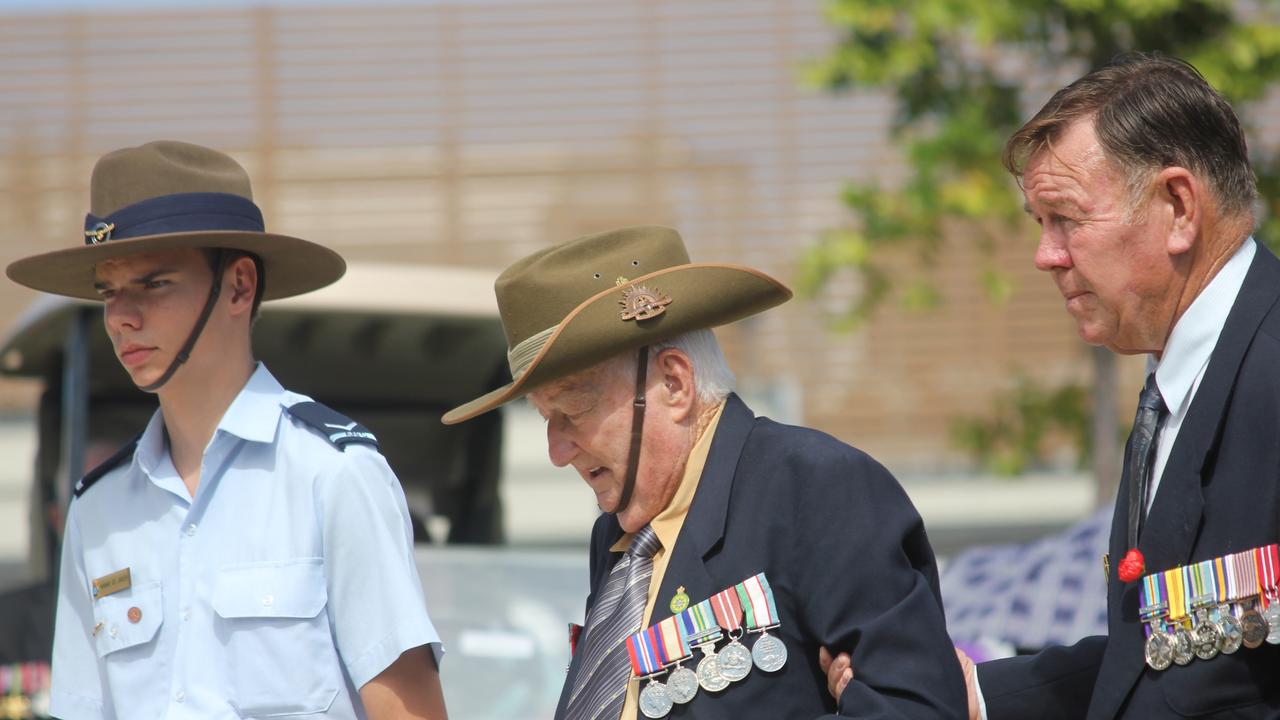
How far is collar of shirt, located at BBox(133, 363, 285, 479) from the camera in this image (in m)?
2.54

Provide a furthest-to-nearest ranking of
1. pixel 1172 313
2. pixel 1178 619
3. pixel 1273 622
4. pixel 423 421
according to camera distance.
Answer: pixel 423 421, pixel 1172 313, pixel 1178 619, pixel 1273 622

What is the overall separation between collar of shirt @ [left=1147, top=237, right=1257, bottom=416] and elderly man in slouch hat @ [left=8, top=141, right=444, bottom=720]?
4.07 ft

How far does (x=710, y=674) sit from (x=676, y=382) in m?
0.47

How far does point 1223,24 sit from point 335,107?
9656 mm

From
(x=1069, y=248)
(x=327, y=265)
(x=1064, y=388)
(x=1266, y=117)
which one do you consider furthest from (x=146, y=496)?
(x=1266, y=117)

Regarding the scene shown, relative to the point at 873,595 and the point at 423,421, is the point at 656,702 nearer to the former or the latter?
the point at 873,595

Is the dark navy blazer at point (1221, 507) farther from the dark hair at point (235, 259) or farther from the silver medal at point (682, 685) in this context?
the dark hair at point (235, 259)

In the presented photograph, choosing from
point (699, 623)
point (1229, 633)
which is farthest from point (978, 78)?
point (1229, 633)

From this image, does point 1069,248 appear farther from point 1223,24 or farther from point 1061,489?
point 1061,489

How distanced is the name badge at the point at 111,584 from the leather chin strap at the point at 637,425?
891 mm

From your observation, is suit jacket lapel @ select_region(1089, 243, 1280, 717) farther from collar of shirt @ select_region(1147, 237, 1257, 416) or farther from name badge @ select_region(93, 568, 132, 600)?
name badge @ select_region(93, 568, 132, 600)

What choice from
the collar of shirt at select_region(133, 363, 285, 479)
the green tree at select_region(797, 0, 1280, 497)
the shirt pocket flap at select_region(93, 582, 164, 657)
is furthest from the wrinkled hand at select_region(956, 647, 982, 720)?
the green tree at select_region(797, 0, 1280, 497)

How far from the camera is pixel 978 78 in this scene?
7.78 metres

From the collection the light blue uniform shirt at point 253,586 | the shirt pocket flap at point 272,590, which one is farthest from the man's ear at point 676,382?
the shirt pocket flap at point 272,590
